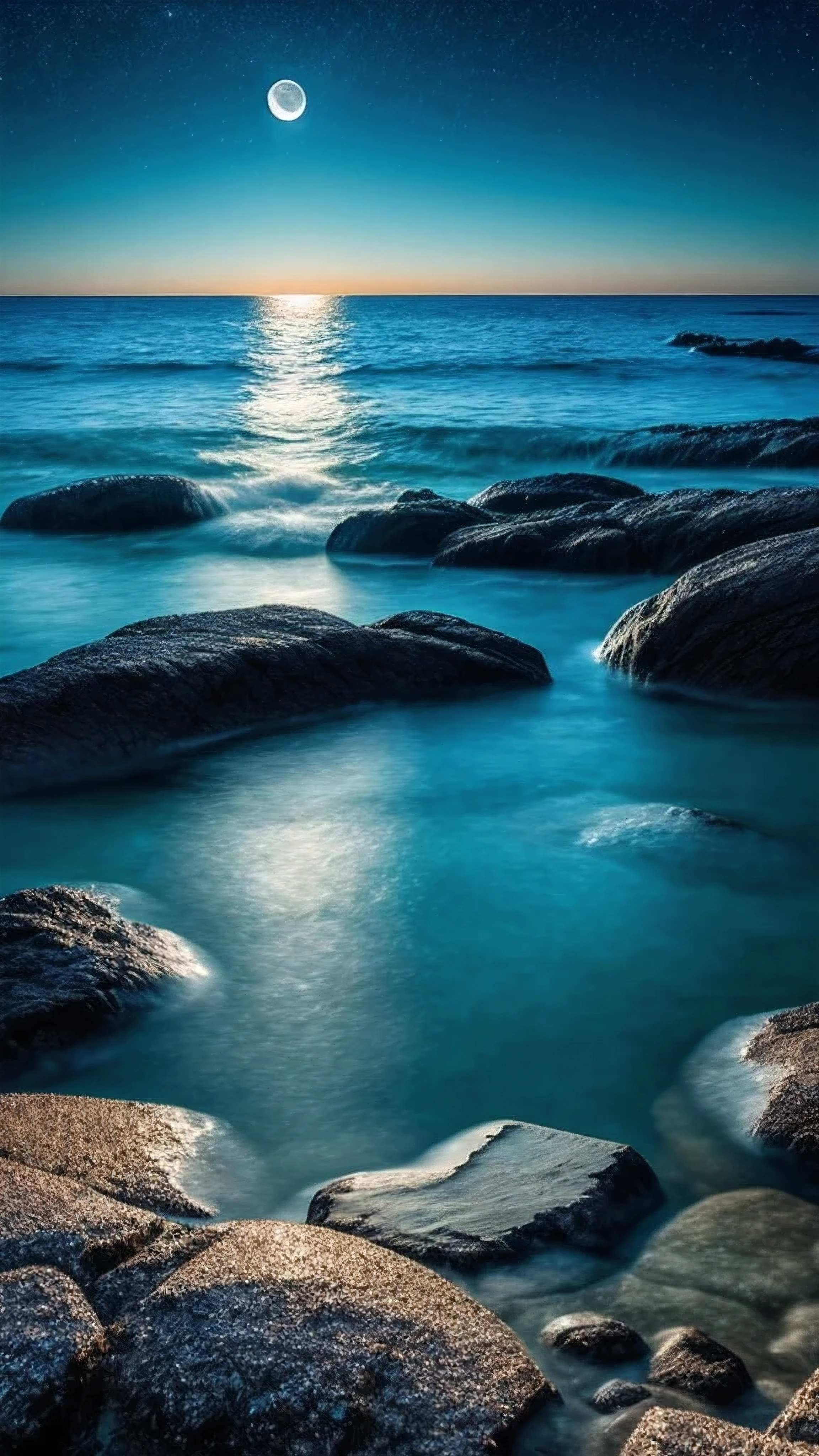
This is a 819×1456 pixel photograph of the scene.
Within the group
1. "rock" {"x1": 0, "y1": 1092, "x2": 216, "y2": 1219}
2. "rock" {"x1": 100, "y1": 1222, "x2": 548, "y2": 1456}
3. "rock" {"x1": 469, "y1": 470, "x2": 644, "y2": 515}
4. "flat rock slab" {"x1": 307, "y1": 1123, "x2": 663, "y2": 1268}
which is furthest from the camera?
"rock" {"x1": 469, "y1": 470, "x2": 644, "y2": 515}

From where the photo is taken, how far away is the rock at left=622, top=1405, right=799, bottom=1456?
5.78ft

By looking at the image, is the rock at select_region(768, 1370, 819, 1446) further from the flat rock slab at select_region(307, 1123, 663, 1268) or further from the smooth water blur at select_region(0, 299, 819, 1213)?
the smooth water blur at select_region(0, 299, 819, 1213)

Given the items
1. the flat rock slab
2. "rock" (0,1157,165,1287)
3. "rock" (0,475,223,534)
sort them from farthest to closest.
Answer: "rock" (0,475,223,534), the flat rock slab, "rock" (0,1157,165,1287)

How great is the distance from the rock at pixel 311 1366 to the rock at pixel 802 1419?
388 millimetres

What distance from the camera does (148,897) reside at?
196 inches

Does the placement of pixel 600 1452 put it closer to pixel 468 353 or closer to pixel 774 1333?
pixel 774 1333

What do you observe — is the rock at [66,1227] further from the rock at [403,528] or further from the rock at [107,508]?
the rock at [107,508]

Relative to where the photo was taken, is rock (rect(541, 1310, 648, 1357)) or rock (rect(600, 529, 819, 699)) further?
rock (rect(600, 529, 819, 699))

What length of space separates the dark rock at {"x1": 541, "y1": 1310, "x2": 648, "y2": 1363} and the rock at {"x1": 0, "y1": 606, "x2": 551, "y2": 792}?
423cm

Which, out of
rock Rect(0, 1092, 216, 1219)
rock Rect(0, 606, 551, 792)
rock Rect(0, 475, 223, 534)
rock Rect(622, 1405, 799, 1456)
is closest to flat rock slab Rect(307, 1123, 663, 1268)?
rock Rect(0, 1092, 216, 1219)

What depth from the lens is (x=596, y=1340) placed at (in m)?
2.30

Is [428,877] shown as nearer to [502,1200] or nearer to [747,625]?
[502,1200]

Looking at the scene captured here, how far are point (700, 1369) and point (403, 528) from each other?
10.7 m

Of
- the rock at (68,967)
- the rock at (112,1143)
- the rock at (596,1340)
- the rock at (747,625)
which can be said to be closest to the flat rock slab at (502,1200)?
the rock at (596,1340)
